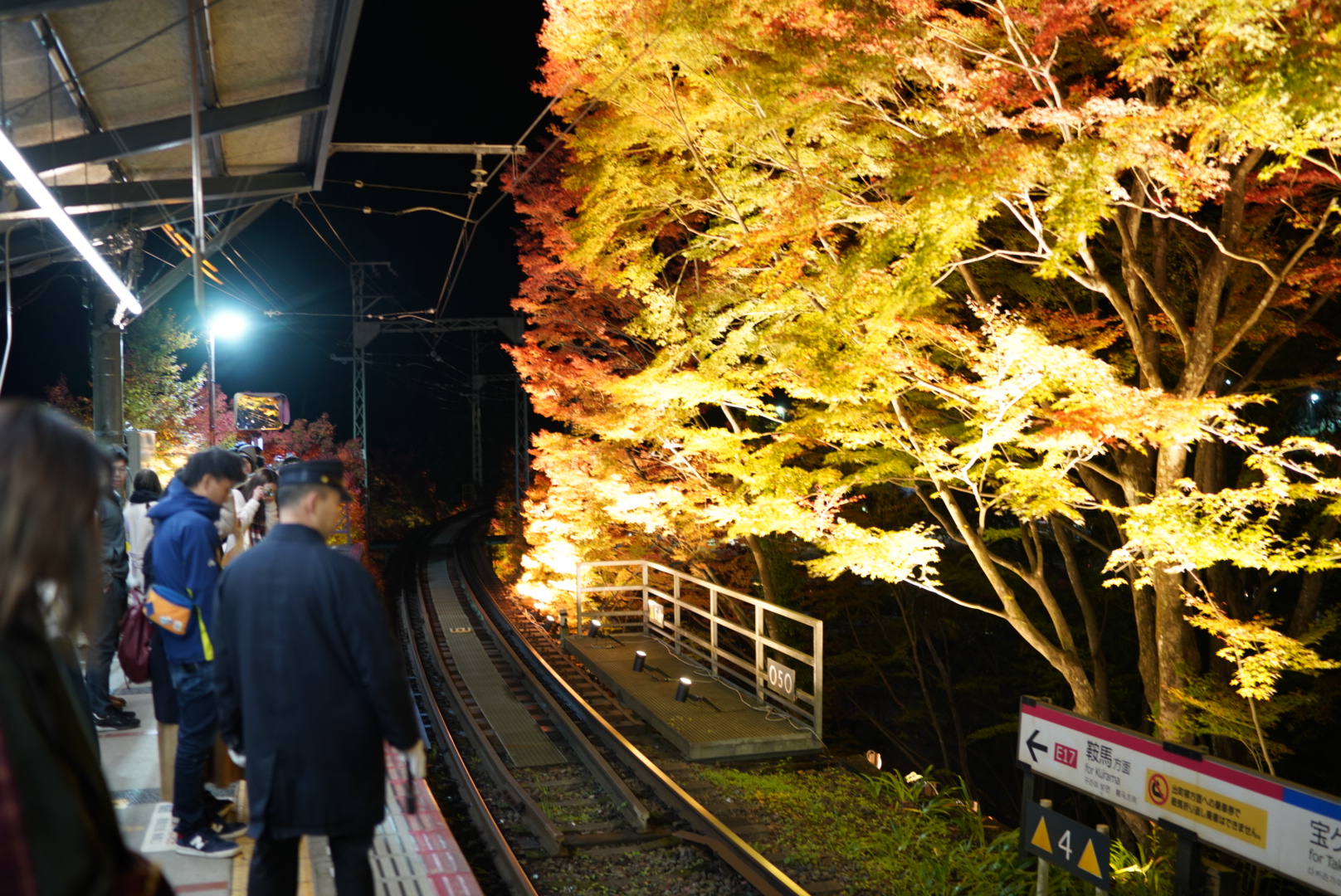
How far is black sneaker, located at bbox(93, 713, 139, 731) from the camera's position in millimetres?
6113

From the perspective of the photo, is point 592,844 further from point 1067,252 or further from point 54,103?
point 54,103

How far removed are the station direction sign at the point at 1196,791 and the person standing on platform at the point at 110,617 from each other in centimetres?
568

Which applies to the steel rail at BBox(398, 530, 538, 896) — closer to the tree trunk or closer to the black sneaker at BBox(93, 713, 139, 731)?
the black sneaker at BBox(93, 713, 139, 731)

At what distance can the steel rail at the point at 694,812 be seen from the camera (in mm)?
6066

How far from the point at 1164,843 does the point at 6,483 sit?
28.1ft

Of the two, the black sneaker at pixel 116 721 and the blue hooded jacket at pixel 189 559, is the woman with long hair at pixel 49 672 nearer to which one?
the blue hooded jacket at pixel 189 559

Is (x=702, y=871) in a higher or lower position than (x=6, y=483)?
lower

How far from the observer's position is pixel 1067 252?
6277 mm

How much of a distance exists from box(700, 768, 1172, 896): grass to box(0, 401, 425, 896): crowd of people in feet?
13.8

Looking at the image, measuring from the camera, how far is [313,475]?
9.88 ft

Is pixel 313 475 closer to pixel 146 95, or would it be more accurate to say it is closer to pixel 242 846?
pixel 242 846

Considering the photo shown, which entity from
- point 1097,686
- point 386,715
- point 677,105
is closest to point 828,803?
point 1097,686

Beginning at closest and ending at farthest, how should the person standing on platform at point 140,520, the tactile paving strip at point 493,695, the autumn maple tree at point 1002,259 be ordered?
the person standing on platform at point 140,520, the autumn maple tree at point 1002,259, the tactile paving strip at point 493,695

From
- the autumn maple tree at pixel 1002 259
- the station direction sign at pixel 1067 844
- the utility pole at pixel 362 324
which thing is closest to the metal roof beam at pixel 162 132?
the autumn maple tree at pixel 1002 259
